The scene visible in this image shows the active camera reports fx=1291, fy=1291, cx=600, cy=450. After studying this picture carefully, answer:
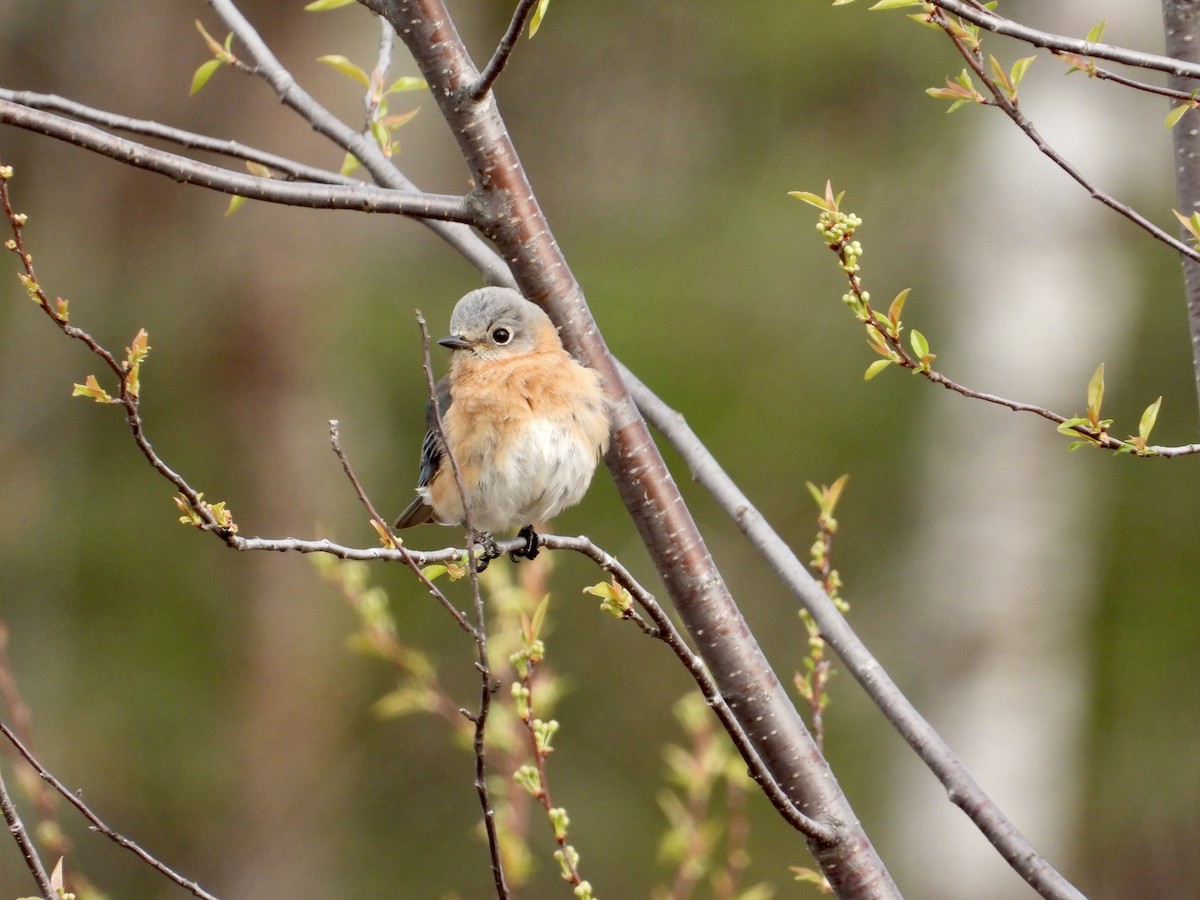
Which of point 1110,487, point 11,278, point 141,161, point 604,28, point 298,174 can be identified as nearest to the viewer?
point 141,161

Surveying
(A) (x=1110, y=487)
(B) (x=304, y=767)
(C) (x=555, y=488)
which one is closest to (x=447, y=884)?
(B) (x=304, y=767)

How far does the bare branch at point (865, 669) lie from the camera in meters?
2.55

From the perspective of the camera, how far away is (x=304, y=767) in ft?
28.6

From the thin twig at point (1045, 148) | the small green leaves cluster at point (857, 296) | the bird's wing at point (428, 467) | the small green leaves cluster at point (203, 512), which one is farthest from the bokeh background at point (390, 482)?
the small green leaves cluster at point (203, 512)

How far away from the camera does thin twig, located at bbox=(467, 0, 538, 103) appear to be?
2286 millimetres

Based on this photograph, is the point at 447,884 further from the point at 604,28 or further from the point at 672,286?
the point at 604,28

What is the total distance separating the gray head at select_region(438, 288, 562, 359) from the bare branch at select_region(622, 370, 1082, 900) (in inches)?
28.6

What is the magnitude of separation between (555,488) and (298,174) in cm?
116

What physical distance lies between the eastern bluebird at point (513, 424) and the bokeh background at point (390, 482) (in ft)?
13.0

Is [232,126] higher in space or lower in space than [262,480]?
higher

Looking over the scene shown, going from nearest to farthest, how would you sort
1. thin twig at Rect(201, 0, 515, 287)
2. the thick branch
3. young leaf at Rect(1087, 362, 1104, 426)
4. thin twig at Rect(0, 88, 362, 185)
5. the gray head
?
young leaf at Rect(1087, 362, 1104, 426) → the thick branch → thin twig at Rect(0, 88, 362, 185) → thin twig at Rect(201, 0, 515, 287) → the gray head

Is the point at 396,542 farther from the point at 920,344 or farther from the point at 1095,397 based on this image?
the point at 1095,397

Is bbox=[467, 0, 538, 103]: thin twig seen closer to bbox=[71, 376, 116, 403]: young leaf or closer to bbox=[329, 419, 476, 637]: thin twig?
bbox=[329, 419, 476, 637]: thin twig

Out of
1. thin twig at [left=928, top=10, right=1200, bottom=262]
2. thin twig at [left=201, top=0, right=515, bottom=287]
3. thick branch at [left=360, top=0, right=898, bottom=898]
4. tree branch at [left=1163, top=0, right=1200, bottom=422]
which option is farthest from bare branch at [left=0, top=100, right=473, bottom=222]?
tree branch at [left=1163, top=0, right=1200, bottom=422]
